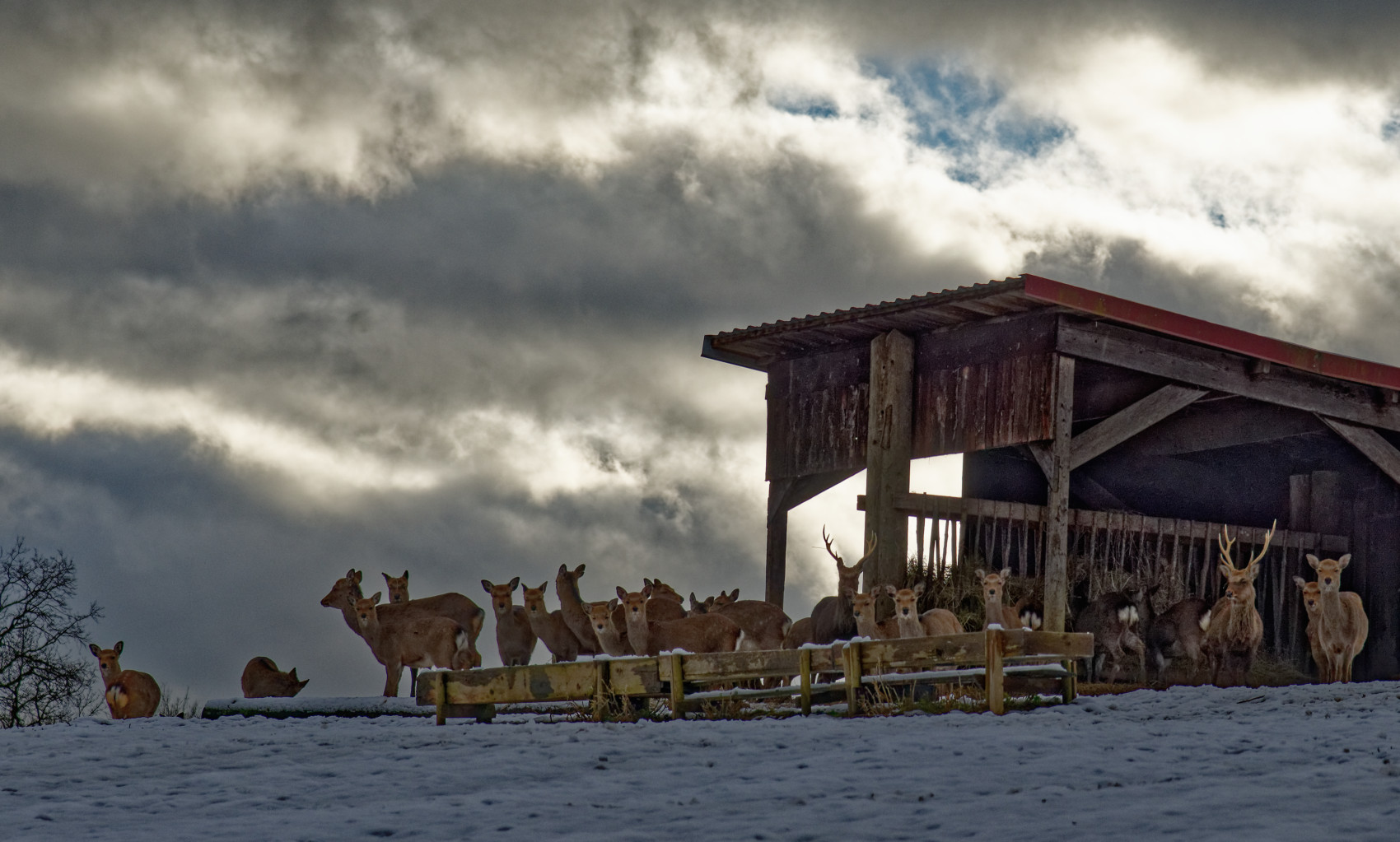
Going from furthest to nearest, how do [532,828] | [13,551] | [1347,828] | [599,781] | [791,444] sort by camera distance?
[13,551], [791,444], [599,781], [532,828], [1347,828]

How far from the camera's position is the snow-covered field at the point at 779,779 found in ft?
32.9

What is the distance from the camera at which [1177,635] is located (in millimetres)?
21312

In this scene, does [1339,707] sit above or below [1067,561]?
below

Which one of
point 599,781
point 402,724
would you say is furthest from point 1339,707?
point 402,724

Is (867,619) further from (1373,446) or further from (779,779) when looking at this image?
(1373,446)

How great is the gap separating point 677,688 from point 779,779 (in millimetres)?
4589

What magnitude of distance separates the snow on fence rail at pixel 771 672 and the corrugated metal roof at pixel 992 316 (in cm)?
487

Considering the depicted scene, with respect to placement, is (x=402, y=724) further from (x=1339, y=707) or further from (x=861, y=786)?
(x=1339, y=707)

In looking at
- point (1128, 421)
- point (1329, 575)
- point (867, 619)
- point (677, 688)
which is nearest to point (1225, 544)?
point (1128, 421)

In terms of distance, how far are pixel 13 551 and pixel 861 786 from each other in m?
24.7

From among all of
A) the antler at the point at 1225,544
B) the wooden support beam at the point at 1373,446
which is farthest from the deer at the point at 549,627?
the wooden support beam at the point at 1373,446

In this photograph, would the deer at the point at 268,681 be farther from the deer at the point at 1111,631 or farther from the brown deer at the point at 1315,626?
the brown deer at the point at 1315,626

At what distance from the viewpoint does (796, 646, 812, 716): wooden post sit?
52.0ft

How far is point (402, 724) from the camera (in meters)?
17.3
